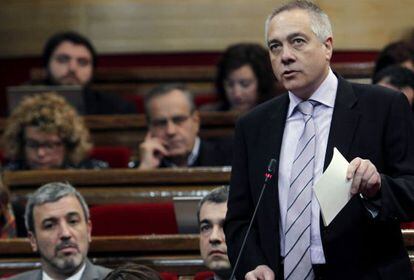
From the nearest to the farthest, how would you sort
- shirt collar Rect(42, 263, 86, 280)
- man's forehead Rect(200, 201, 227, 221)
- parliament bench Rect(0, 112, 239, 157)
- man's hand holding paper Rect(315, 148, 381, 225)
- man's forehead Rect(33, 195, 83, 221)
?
man's hand holding paper Rect(315, 148, 381, 225) < man's forehead Rect(200, 201, 227, 221) < shirt collar Rect(42, 263, 86, 280) < man's forehead Rect(33, 195, 83, 221) < parliament bench Rect(0, 112, 239, 157)

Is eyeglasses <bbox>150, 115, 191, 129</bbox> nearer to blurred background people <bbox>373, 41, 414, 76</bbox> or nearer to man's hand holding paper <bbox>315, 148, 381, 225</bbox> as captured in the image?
blurred background people <bbox>373, 41, 414, 76</bbox>

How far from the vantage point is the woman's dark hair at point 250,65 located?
4.24 meters

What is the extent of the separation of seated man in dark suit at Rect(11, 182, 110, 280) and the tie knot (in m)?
0.91

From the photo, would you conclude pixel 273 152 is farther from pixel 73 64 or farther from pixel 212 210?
pixel 73 64

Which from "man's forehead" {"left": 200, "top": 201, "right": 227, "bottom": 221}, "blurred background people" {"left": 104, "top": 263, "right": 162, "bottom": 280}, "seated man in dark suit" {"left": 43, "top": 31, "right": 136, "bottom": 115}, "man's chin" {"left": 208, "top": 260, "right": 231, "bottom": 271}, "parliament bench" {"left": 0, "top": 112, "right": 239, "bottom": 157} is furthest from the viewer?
"seated man in dark suit" {"left": 43, "top": 31, "right": 136, "bottom": 115}

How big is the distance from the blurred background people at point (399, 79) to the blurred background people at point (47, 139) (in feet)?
3.25

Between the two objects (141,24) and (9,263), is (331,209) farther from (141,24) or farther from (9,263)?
(141,24)

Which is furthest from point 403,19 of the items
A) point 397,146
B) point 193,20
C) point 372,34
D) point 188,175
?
point 397,146

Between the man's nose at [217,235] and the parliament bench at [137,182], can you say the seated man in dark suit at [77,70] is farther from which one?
the man's nose at [217,235]

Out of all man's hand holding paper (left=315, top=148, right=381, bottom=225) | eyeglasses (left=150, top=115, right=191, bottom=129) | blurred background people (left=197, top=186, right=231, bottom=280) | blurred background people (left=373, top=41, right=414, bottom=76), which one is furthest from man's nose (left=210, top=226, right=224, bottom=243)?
blurred background people (left=373, top=41, right=414, bottom=76)

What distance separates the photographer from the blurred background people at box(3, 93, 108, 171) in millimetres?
3896

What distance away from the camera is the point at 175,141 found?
3.88m

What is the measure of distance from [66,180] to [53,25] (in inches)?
76.6

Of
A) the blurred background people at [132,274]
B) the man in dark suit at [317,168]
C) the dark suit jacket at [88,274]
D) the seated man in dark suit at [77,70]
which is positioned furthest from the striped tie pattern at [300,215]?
the seated man in dark suit at [77,70]
